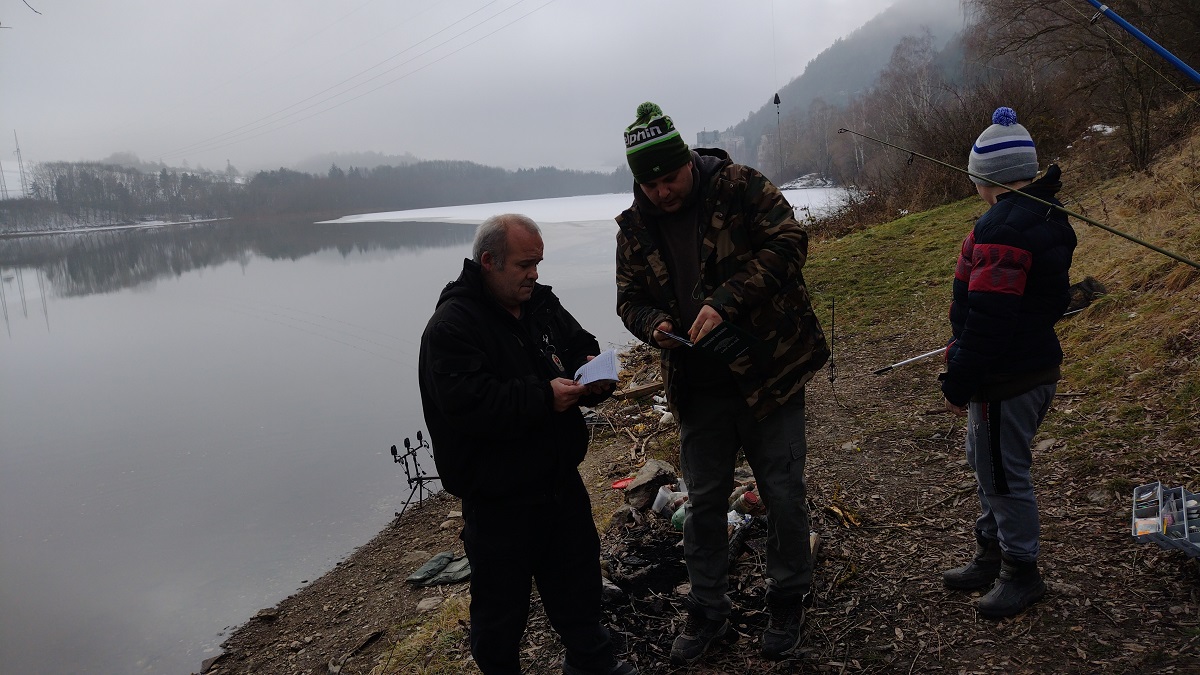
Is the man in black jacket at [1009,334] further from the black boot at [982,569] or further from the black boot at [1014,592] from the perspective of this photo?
the black boot at [982,569]

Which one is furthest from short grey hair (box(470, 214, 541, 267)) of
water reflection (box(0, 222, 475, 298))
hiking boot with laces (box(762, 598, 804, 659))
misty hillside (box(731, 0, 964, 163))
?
misty hillside (box(731, 0, 964, 163))

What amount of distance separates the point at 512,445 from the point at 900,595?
5.50ft

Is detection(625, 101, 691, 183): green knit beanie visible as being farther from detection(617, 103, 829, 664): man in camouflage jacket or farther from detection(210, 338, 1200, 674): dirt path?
detection(210, 338, 1200, 674): dirt path

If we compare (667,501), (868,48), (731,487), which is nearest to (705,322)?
(731,487)

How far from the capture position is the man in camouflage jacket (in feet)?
7.82

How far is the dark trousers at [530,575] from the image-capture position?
2.40m

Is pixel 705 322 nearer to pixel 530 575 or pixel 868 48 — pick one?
pixel 530 575

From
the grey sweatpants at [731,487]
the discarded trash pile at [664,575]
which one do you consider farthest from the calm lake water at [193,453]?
the grey sweatpants at [731,487]

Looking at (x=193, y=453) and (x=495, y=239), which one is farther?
(x=193, y=453)

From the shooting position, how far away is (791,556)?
2.53 metres

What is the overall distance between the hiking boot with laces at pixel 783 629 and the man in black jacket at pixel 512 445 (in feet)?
1.67

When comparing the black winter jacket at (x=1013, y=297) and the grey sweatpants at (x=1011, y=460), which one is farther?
the grey sweatpants at (x=1011, y=460)

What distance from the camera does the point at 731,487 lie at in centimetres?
259

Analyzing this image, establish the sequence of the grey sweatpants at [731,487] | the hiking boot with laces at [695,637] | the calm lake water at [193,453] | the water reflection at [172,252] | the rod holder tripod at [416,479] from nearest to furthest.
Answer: the grey sweatpants at [731,487] < the hiking boot with laces at [695,637] < the calm lake water at [193,453] < the rod holder tripod at [416,479] < the water reflection at [172,252]
